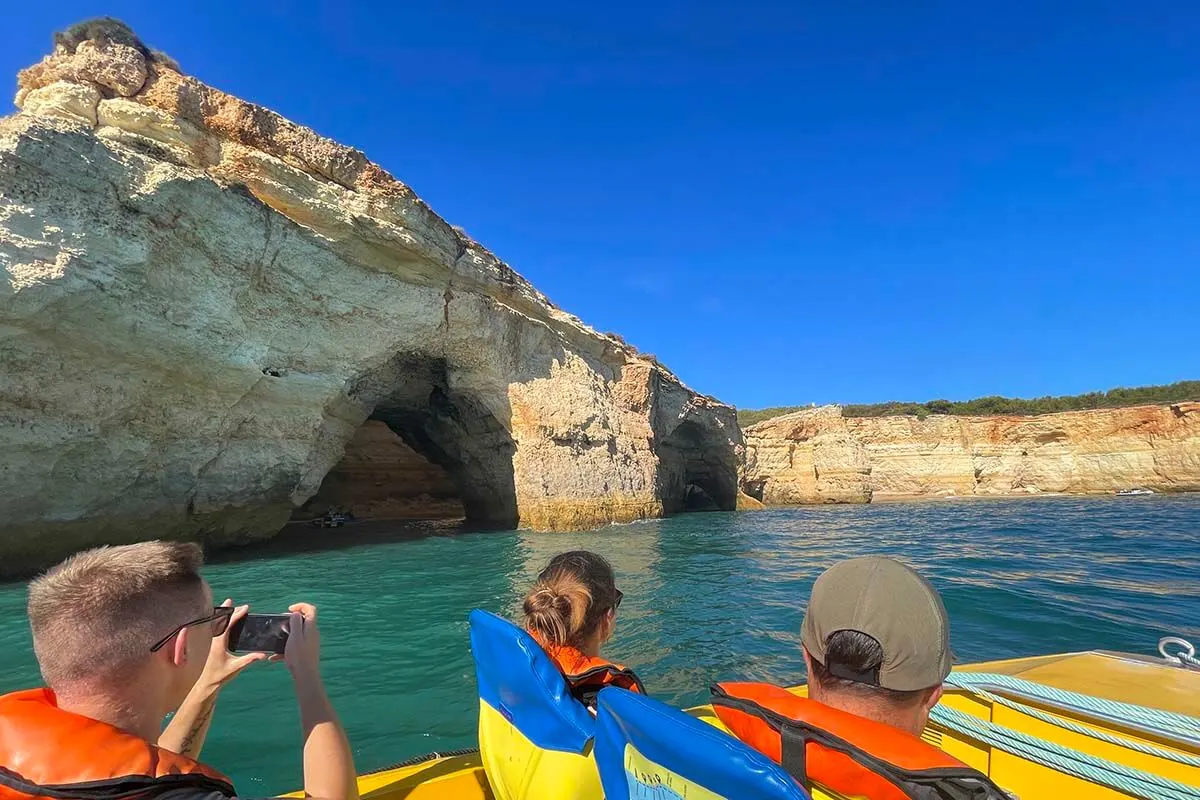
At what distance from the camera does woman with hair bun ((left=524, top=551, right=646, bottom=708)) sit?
2189mm

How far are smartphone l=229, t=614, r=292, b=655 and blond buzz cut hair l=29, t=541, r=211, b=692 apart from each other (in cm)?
30

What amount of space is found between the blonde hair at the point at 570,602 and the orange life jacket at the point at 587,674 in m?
0.05

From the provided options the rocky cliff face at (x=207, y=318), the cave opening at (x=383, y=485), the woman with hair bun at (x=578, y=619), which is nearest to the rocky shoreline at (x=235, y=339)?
the rocky cliff face at (x=207, y=318)

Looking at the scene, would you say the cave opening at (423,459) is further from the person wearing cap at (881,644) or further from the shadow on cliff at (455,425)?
the person wearing cap at (881,644)

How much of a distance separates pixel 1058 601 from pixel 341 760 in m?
9.07

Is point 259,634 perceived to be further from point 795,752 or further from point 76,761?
point 795,752

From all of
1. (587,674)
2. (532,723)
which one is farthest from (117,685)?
(587,674)

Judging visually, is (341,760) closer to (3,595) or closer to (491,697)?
(491,697)

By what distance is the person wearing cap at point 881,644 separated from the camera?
1414mm

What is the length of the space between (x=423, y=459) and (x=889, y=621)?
26.9 meters

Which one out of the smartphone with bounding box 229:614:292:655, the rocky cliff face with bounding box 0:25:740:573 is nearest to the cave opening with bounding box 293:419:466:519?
the rocky cliff face with bounding box 0:25:740:573

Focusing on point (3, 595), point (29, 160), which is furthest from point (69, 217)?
point (3, 595)

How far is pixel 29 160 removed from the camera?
9695 millimetres

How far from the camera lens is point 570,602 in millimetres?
2408
